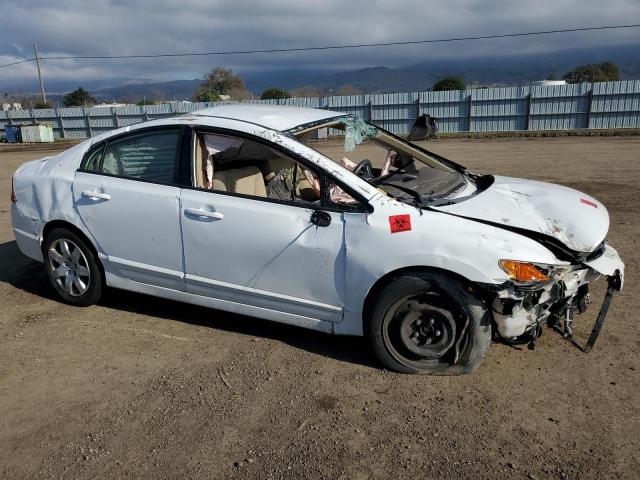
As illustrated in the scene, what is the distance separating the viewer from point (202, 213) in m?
4.02

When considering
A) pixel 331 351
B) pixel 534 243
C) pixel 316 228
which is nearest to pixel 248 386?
pixel 331 351

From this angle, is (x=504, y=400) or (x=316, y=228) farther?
(x=316, y=228)

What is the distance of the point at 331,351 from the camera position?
4.11 m

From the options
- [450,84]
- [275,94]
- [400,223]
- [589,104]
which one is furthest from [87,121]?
[400,223]

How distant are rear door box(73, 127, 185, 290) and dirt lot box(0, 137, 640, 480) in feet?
1.77

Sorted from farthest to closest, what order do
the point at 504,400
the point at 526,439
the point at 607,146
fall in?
the point at 607,146 < the point at 504,400 < the point at 526,439

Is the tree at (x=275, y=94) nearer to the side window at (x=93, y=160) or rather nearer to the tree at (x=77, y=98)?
the tree at (x=77, y=98)

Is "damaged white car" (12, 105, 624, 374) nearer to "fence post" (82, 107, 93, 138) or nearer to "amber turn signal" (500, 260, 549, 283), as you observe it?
"amber turn signal" (500, 260, 549, 283)

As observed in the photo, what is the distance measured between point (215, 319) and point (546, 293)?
8.48 feet

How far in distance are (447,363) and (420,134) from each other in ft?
7.69

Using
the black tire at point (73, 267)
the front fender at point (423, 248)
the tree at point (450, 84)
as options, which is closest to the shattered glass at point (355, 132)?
the front fender at point (423, 248)

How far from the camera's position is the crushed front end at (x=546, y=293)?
10.9ft

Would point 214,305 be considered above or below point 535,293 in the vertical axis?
below

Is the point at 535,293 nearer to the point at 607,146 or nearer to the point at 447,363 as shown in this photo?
the point at 447,363
